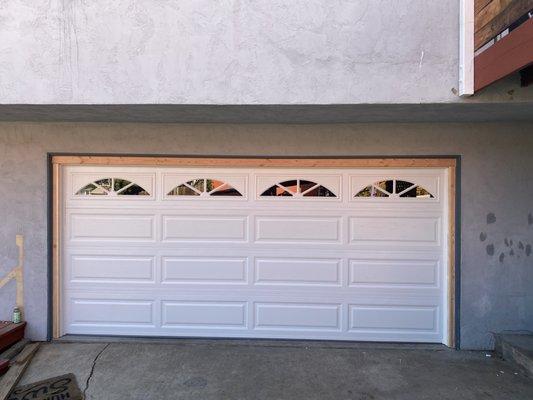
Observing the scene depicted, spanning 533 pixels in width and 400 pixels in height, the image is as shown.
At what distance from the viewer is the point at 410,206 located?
4.50 meters

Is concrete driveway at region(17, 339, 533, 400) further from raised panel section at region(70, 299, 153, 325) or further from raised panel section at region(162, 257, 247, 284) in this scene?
raised panel section at region(162, 257, 247, 284)

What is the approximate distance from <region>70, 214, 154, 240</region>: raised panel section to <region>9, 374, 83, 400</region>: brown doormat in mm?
1625

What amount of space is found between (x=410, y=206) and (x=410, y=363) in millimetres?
1815

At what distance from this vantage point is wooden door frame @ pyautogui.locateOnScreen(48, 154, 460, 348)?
4.39 m

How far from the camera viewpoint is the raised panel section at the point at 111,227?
4.62m

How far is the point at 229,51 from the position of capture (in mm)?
3355

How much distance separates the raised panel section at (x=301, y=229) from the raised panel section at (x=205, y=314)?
1.00 m

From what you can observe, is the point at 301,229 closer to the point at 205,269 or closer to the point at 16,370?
the point at 205,269

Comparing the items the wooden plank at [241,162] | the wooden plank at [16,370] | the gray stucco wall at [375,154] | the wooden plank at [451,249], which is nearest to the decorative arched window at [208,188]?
the wooden plank at [241,162]

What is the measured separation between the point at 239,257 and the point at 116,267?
1.57m

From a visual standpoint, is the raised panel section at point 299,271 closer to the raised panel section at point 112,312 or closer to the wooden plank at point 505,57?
the raised panel section at point 112,312

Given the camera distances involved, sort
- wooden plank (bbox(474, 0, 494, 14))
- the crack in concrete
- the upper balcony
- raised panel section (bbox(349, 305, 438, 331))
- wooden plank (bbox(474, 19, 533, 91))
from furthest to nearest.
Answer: raised panel section (bbox(349, 305, 438, 331)), the crack in concrete, the upper balcony, wooden plank (bbox(474, 0, 494, 14)), wooden plank (bbox(474, 19, 533, 91))

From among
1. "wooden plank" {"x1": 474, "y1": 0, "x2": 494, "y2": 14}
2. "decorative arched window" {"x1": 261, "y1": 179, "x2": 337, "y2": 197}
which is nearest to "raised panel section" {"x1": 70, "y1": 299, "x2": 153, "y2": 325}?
"decorative arched window" {"x1": 261, "y1": 179, "x2": 337, "y2": 197}

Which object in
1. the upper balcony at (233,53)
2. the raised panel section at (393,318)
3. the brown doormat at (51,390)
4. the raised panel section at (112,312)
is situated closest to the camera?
the upper balcony at (233,53)
